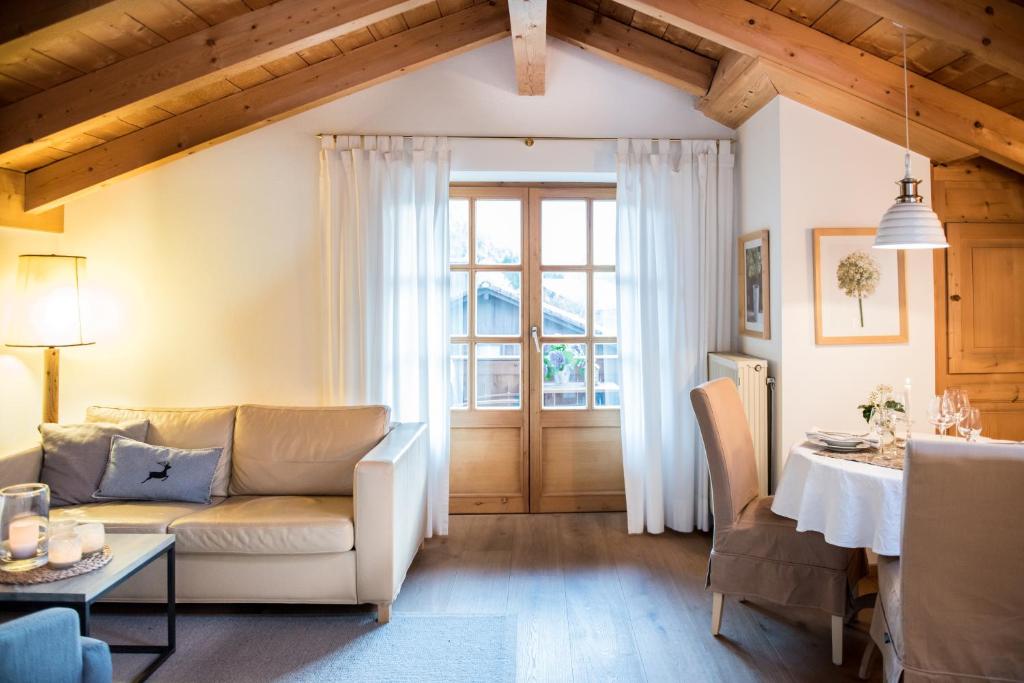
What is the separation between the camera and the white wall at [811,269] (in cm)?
337

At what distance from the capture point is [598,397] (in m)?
4.34

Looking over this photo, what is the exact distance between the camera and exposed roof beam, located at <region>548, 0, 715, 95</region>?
148 inches

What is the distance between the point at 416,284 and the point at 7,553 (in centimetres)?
229

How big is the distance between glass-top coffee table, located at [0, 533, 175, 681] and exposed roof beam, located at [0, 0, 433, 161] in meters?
1.85

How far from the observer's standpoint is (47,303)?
11.0 feet

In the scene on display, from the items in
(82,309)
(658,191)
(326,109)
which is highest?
(326,109)

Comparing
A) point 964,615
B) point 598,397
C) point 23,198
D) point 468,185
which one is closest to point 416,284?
point 468,185

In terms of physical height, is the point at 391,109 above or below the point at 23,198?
above

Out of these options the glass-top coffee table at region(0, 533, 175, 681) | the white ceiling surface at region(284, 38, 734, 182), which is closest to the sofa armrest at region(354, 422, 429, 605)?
the glass-top coffee table at region(0, 533, 175, 681)

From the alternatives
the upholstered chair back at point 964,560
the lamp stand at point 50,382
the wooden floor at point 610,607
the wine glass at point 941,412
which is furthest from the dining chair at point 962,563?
the lamp stand at point 50,382

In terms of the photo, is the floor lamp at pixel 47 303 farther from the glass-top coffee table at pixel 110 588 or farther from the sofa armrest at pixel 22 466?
the glass-top coffee table at pixel 110 588

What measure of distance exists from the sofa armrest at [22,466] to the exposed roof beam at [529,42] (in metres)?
2.94

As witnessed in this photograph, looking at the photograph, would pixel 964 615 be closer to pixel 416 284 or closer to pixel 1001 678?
pixel 1001 678

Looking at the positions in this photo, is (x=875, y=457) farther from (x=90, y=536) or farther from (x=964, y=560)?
(x=90, y=536)
